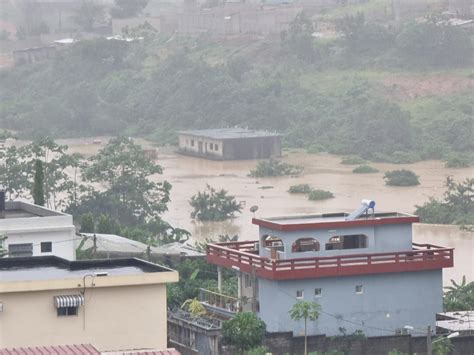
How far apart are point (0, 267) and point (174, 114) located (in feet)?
121

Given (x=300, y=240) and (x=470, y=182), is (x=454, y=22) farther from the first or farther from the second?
(x=300, y=240)

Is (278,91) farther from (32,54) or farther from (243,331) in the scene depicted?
(243,331)

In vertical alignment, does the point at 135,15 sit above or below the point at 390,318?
above

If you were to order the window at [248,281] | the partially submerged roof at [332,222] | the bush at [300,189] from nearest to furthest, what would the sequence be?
the partially submerged roof at [332,222]
the window at [248,281]
the bush at [300,189]

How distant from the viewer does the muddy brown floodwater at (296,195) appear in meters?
32.9

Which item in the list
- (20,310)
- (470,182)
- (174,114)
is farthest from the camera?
(174,114)

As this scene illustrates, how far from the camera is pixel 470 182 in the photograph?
36.6 metres

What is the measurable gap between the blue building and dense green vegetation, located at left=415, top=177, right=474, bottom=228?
13637mm

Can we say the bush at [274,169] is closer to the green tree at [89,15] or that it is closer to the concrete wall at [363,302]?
the green tree at [89,15]

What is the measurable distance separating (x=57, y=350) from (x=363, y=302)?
6280 mm

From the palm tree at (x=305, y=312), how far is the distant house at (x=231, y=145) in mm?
25740

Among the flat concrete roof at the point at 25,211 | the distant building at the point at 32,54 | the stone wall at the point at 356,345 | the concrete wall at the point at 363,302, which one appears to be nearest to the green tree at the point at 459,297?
the concrete wall at the point at 363,302

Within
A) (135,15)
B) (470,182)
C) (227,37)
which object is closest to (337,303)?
(470,182)

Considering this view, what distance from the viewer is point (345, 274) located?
62.6 ft
